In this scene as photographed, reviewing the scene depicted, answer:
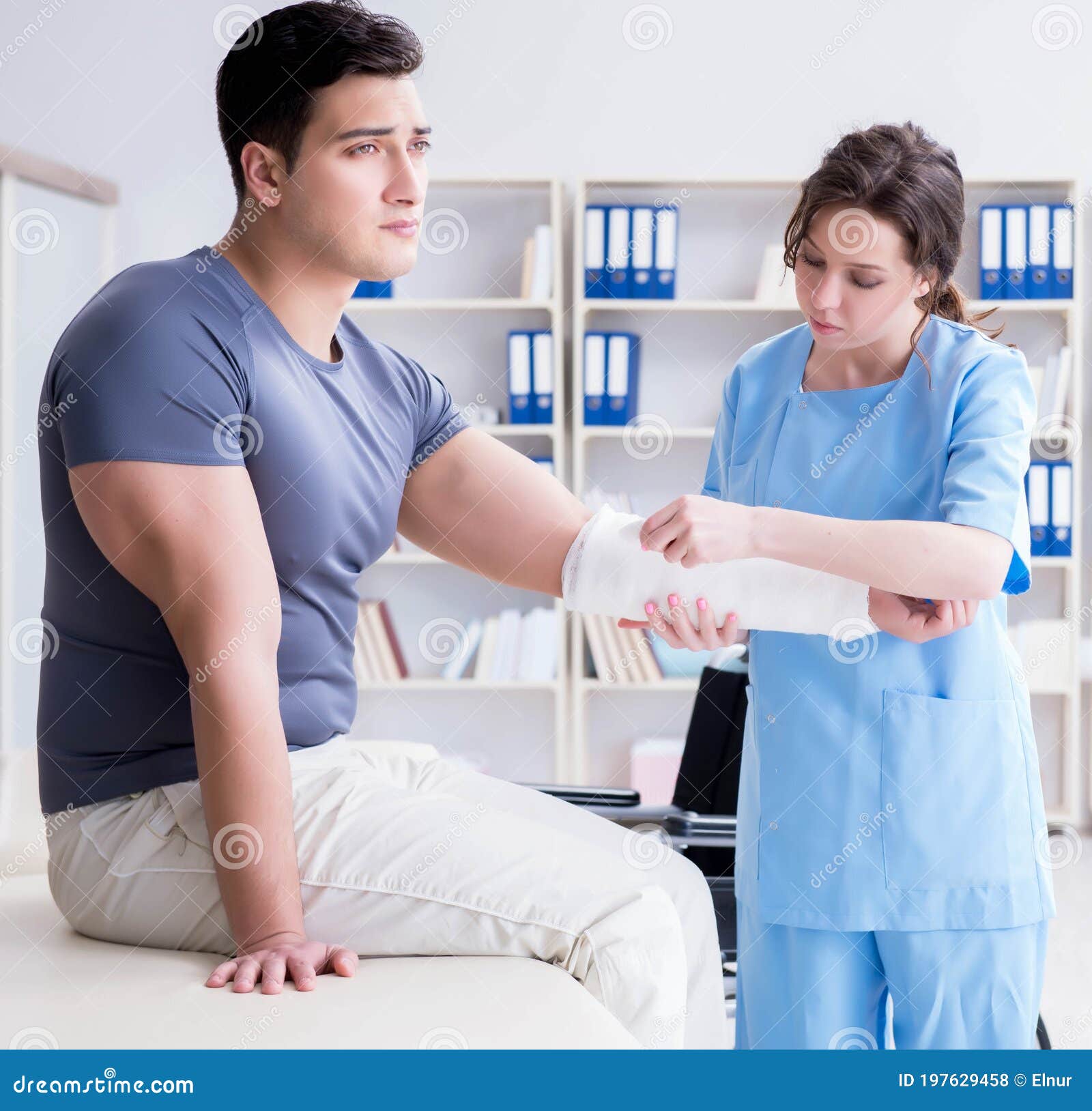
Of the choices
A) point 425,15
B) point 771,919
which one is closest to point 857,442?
point 771,919

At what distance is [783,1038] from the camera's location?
4.25 ft

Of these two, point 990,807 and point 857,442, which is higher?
point 857,442

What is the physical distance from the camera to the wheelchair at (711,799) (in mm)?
1631

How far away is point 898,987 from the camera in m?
1.26

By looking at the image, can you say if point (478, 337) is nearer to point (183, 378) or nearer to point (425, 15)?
point (425, 15)

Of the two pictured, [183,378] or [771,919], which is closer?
[183,378]

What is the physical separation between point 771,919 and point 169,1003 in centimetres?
69
